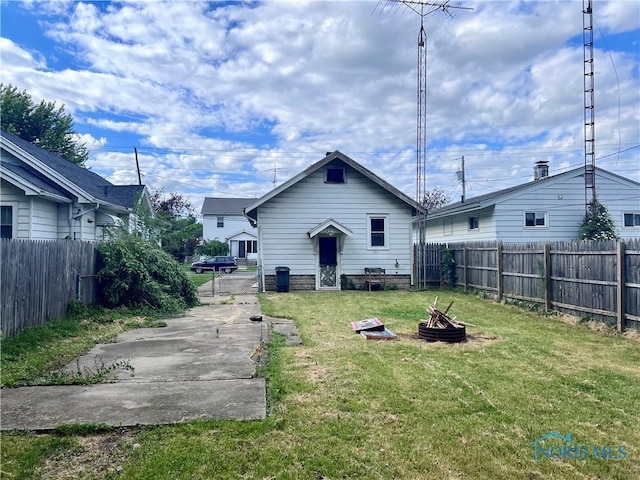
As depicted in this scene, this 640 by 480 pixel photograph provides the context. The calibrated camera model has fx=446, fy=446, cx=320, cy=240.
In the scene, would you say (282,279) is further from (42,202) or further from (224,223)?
(224,223)

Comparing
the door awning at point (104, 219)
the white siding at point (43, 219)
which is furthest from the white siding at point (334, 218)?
the white siding at point (43, 219)

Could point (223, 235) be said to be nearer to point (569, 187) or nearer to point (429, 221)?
point (429, 221)

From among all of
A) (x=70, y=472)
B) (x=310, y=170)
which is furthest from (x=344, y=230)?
(x=70, y=472)

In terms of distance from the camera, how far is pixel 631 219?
2033 cm

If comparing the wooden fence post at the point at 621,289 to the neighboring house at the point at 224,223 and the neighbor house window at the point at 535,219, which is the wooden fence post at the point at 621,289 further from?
the neighboring house at the point at 224,223

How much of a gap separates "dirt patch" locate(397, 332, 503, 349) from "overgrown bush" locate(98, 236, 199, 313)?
6.33 m

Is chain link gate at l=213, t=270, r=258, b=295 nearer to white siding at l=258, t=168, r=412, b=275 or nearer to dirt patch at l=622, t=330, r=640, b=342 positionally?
white siding at l=258, t=168, r=412, b=275

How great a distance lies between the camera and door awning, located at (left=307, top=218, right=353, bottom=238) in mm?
17156

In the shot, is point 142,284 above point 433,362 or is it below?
above

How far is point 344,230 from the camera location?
1725 cm

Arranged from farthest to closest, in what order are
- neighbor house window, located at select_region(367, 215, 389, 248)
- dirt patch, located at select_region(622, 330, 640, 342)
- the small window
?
the small window → neighbor house window, located at select_region(367, 215, 389, 248) → dirt patch, located at select_region(622, 330, 640, 342)

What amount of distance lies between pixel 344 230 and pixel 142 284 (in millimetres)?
8256

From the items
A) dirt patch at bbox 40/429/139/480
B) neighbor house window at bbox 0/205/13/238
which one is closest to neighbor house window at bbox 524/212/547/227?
neighbor house window at bbox 0/205/13/238

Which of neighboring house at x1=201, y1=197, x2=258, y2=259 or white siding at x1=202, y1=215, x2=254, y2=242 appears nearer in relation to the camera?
neighboring house at x1=201, y1=197, x2=258, y2=259
